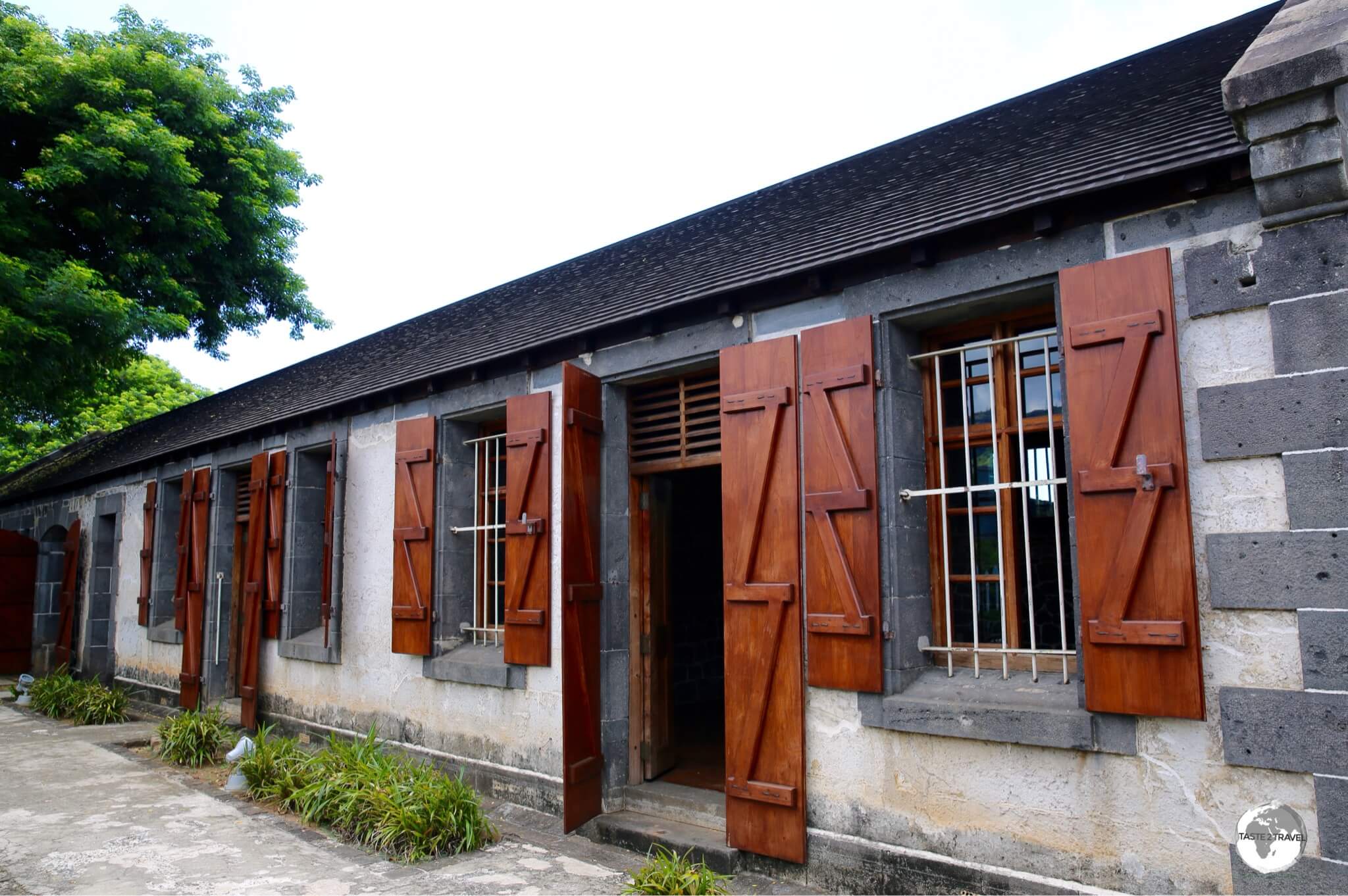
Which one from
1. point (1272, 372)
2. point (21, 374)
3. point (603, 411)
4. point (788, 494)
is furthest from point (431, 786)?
point (21, 374)

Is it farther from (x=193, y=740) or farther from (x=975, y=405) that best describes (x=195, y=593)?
(x=975, y=405)

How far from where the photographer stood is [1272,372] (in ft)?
11.9

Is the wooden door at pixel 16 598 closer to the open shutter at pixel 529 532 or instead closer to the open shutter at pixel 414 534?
the open shutter at pixel 414 534

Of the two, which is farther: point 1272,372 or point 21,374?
point 21,374

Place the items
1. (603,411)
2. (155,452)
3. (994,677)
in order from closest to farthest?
1. (994,677)
2. (603,411)
3. (155,452)

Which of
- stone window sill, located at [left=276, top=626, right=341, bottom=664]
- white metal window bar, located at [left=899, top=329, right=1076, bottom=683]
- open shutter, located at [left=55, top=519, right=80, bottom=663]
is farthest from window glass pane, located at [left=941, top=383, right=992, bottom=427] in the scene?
open shutter, located at [left=55, top=519, right=80, bottom=663]

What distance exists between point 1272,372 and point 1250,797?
5.58ft

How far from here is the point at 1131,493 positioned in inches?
150

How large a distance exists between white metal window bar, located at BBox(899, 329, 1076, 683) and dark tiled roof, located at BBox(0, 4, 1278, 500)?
76cm

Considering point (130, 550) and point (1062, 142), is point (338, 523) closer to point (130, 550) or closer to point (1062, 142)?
point (130, 550)

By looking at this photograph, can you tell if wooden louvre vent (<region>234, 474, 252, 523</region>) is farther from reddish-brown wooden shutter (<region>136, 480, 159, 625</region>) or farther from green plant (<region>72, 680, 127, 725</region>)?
green plant (<region>72, 680, 127, 725</region>)

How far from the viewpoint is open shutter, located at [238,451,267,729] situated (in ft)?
30.2

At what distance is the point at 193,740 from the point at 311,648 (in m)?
1.40

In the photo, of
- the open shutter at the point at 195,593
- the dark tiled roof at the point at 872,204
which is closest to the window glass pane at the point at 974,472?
the dark tiled roof at the point at 872,204
